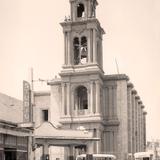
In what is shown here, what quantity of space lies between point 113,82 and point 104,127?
5.51 meters

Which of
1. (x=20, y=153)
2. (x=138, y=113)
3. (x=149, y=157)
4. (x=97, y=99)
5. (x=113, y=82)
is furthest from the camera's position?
(x=138, y=113)

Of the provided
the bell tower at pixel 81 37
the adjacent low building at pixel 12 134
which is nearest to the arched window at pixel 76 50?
the bell tower at pixel 81 37

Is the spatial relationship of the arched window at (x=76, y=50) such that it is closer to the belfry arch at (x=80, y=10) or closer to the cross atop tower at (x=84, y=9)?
the cross atop tower at (x=84, y=9)

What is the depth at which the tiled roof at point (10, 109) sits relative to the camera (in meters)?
33.1

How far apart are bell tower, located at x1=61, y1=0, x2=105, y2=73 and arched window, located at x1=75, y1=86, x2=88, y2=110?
2.72 m

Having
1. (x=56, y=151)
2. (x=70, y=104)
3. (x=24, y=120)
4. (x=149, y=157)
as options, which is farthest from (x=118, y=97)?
(x=24, y=120)

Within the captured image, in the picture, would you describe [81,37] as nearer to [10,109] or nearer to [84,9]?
[84,9]

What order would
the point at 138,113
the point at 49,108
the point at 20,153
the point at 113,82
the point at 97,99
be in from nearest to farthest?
1. the point at 20,153
2. the point at 97,99
3. the point at 113,82
4. the point at 49,108
5. the point at 138,113

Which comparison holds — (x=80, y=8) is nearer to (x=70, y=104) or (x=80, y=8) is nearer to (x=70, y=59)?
(x=70, y=59)

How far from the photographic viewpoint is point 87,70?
197 ft

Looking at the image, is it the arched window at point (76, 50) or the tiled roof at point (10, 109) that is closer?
the tiled roof at point (10, 109)

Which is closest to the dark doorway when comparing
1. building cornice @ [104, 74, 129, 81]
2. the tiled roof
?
the tiled roof

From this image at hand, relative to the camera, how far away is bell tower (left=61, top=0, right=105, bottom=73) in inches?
2393

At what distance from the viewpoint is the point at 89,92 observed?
196 ft
